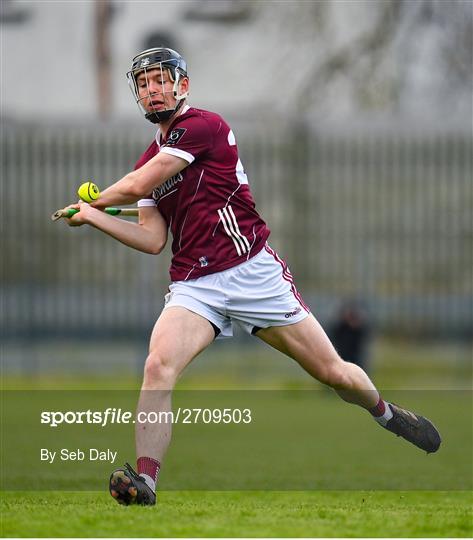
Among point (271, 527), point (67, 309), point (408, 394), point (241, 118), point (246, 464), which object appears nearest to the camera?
point (271, 527)

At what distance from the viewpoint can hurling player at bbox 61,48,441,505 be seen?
721 cm

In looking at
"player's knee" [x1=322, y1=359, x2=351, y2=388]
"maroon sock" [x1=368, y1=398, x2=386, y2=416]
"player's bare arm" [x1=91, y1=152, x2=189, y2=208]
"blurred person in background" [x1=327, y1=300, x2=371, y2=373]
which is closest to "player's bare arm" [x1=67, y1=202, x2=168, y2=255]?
"player's bare arm" [x1=91, y1=152, x2=189, y2=208]

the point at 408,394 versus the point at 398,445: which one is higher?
the point at 398,445

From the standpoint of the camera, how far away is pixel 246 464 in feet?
34.1

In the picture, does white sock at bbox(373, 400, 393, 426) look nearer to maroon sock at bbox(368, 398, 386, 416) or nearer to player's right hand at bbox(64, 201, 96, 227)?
maroon sock at bbox(368, 398, 386, 416)

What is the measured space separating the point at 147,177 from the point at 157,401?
1239mm

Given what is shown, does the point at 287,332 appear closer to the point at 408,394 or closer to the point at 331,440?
the point at 331,440

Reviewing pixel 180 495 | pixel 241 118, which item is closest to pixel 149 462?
pixel 180 495

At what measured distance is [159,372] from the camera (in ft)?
22.8

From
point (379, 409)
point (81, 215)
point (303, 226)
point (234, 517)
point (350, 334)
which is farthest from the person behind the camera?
point (303, 226)

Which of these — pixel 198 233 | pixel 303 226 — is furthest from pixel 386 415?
pixel 303 226

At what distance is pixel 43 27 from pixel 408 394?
13.3 m

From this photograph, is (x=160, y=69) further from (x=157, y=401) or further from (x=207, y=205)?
(x=157, y=401)

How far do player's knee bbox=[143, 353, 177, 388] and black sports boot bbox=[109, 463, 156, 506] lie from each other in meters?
0.50
